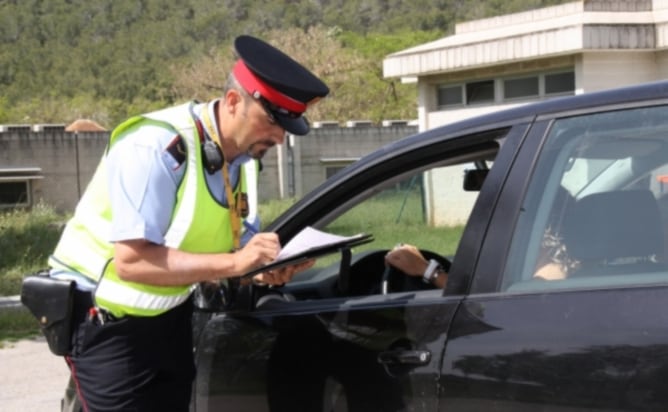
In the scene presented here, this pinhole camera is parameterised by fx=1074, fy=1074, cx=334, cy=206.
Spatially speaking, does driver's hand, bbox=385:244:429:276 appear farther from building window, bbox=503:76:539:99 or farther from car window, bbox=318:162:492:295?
building window, bbox=503:76:539:99

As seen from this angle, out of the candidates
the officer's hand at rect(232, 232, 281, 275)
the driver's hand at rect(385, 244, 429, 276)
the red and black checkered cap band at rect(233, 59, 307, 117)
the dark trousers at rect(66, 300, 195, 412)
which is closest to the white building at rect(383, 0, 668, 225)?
the driver's hand at rect(385, 244, 429, 276)

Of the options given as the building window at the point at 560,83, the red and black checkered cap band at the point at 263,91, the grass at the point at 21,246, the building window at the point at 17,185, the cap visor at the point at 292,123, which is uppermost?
the red and black checkered cap band at the point at 263,91

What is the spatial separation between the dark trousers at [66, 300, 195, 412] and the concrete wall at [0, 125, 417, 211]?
125ft

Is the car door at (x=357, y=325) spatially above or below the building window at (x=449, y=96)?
above

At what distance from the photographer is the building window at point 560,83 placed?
60.2 feet

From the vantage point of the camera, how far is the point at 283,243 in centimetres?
344

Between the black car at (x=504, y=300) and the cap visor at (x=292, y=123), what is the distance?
0.30 metres

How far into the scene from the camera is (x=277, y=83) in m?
2.89

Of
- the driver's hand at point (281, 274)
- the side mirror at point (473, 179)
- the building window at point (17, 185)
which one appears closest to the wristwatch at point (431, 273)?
the side mirror at point (473, 179)

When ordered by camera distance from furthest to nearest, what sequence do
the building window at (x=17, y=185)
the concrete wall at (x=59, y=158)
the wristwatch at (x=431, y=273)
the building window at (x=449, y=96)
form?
the concrete wall at (x=59, y=158) → the building window at (x=17, y=185) → the building window at (x=449, y=96) → the wristwatch at (x=431, y=273)

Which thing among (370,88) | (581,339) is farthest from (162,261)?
(370,88)

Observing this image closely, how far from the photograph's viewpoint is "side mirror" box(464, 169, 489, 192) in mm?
3408

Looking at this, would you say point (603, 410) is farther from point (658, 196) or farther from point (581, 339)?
point (658, 196)

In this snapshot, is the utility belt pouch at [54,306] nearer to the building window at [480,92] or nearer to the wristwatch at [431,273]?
the wristwatch at [431,273]
